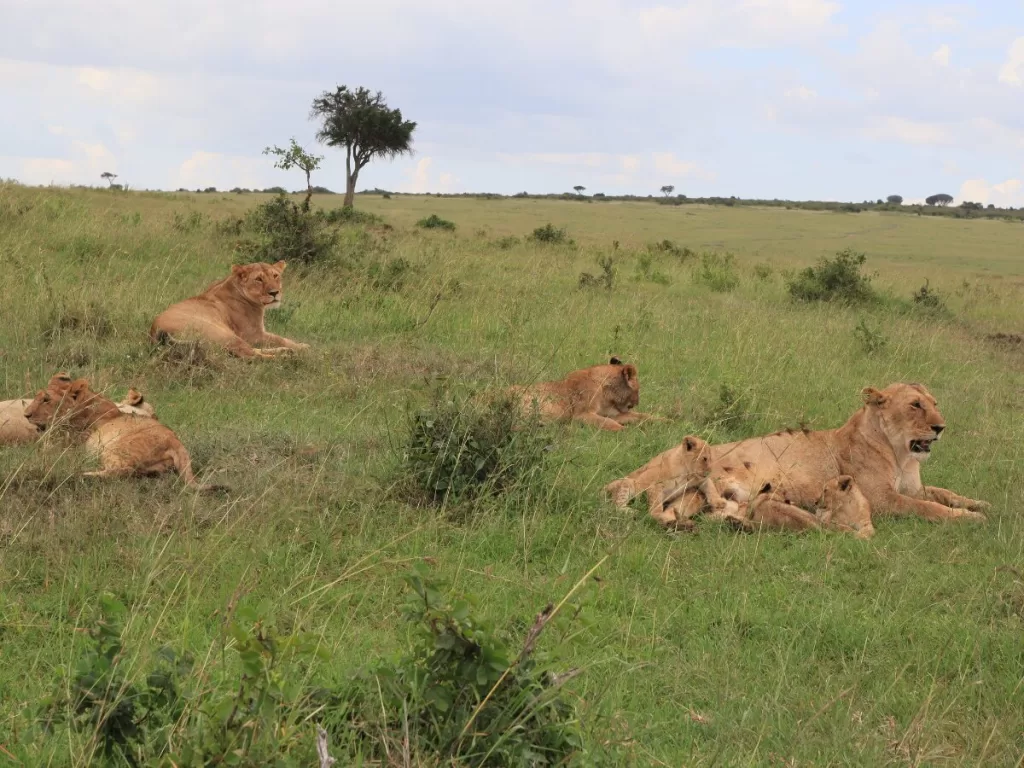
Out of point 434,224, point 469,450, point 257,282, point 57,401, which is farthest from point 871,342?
point 434,224

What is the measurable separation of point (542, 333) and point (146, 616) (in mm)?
8130

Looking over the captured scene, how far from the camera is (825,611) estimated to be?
4.86 meters

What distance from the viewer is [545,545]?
5.47 metres

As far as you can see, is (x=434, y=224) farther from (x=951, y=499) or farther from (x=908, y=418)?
(x=951, y=499)

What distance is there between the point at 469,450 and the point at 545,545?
90cm

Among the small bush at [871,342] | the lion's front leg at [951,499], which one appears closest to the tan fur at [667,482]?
the lion's front leg at [951,499]

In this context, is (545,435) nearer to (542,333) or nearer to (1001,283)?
(542,333)

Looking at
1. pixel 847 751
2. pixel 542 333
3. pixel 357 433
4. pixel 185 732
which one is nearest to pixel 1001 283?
pixel 542 333

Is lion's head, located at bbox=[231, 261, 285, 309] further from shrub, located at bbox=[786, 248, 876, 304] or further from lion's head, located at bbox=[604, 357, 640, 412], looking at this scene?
shrub, located at bbox=[786, 248, 876, 304]

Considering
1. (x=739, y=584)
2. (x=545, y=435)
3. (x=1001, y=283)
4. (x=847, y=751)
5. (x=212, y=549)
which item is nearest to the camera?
(x=847, y=751)

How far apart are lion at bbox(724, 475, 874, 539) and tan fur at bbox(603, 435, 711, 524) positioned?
319mm

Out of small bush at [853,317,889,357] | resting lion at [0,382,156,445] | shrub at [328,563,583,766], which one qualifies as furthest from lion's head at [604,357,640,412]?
shrub at [328,563,583,766]

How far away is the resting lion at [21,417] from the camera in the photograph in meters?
6.66

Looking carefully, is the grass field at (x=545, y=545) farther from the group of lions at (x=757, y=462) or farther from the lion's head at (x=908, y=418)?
the lion's head at (x=908, y=418)
